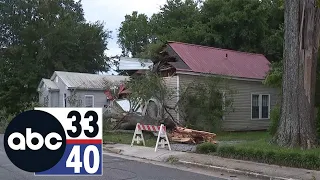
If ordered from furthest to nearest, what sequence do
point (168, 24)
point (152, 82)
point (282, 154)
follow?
point (168, 24) < point (152, 82) < point (282, 154)

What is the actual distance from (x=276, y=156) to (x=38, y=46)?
41352 mm

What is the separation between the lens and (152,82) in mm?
20812

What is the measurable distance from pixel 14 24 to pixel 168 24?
844 inches

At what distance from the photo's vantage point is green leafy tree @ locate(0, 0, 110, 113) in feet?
146

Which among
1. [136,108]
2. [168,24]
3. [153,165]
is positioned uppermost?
[168,24]

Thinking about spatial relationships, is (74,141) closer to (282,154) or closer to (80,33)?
(282,154)

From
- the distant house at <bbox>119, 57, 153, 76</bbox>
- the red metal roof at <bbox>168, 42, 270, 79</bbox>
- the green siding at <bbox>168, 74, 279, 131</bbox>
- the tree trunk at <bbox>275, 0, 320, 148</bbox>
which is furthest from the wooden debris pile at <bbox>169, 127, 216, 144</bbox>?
the distant house at <bbox>119, 57, 153, 76</bbox>

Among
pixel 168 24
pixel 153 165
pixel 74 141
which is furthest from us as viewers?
pixel 168 24

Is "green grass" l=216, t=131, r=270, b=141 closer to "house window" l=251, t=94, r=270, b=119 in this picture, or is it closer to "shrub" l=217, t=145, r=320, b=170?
"house window" l=251, t=94, r=270, b=119

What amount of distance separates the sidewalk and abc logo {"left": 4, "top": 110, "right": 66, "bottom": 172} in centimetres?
762

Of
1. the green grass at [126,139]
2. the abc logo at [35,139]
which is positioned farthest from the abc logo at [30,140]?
the green grass at [126,139]

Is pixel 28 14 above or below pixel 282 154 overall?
above

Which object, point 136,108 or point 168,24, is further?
point 168,24

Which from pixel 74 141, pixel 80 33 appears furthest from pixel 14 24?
pixel 74 141
